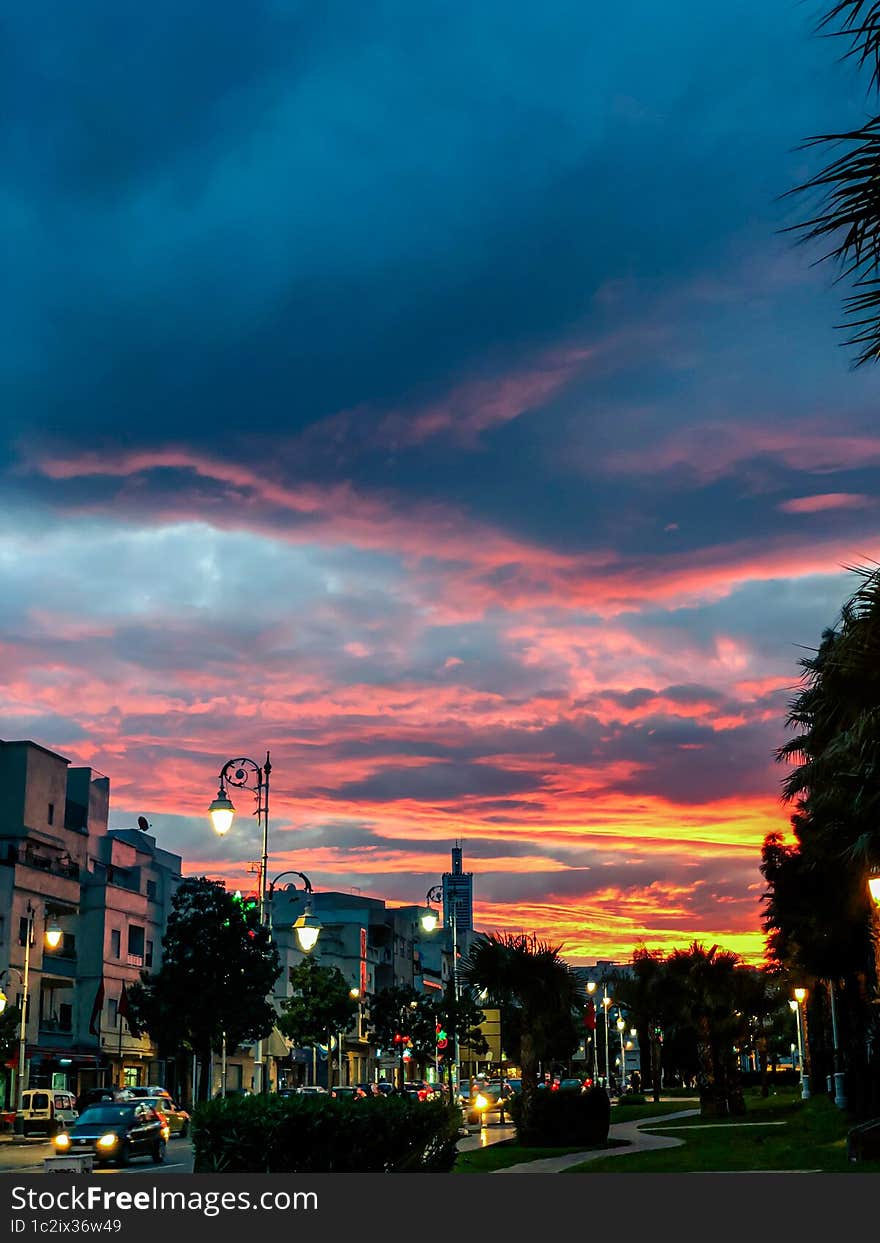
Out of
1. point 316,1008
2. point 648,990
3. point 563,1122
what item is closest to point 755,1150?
point 563,1122

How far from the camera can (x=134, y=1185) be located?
15.1 meters

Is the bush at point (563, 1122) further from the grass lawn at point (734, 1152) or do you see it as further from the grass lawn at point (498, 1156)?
the grass lawn at point (734, 1152)

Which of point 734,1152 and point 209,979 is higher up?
point 209,979

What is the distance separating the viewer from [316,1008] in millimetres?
88938

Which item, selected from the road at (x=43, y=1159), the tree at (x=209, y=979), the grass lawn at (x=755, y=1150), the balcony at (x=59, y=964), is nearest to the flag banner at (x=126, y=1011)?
the balcony at (x=59, y=964)

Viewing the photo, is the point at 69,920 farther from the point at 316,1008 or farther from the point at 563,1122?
the point at 563,1122

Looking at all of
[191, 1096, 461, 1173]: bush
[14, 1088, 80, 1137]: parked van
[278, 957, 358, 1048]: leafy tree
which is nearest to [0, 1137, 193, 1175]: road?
[14, 1088, 80, 1137]: parked van

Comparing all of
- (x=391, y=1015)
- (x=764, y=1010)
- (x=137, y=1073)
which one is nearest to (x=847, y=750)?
(x=764, y=1010)

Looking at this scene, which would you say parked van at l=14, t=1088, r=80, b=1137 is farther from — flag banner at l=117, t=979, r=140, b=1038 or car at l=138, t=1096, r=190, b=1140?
flag banner at l=117, t=979, r=140, b=1038

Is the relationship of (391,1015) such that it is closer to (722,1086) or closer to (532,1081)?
(722,1086)

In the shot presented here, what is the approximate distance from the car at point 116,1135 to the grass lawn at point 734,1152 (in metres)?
7.96

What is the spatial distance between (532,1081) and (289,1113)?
88.6 ft

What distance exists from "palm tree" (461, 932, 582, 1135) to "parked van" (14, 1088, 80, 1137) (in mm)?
19108

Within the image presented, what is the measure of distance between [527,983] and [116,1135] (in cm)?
1446
